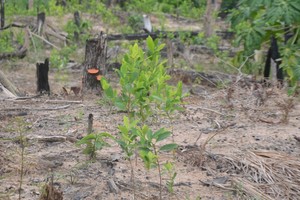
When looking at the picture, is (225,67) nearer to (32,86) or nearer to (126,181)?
(32,86)

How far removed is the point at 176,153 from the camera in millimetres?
4090

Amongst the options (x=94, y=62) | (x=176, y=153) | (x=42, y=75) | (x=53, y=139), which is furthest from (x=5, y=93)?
(x=176, y=153)

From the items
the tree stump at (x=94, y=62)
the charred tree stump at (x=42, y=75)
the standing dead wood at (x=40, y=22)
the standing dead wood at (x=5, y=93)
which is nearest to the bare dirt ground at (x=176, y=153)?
the standing dead wood at (x=5, y=93)

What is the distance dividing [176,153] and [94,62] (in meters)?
2.60

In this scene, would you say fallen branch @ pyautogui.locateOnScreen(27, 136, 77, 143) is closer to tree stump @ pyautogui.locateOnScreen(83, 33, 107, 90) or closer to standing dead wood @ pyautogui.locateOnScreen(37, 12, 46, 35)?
tree stump @ pyautogui.locateOnScreen(83, 33, 107, 90)

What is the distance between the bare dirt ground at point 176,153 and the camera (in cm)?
351

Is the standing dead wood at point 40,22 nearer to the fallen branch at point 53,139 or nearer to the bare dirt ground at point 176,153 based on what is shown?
the bare dirt ground at point 176,153

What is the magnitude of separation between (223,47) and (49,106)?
700 cm

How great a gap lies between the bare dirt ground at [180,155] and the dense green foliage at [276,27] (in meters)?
0.99

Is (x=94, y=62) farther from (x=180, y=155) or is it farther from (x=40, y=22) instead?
(x=40, y=22)

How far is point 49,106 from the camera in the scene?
18.3 feet

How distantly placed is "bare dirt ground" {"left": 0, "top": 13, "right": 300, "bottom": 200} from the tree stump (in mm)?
690

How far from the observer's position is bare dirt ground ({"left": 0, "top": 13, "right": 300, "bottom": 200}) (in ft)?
11.5

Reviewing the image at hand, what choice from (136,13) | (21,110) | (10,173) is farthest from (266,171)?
(136,13)
